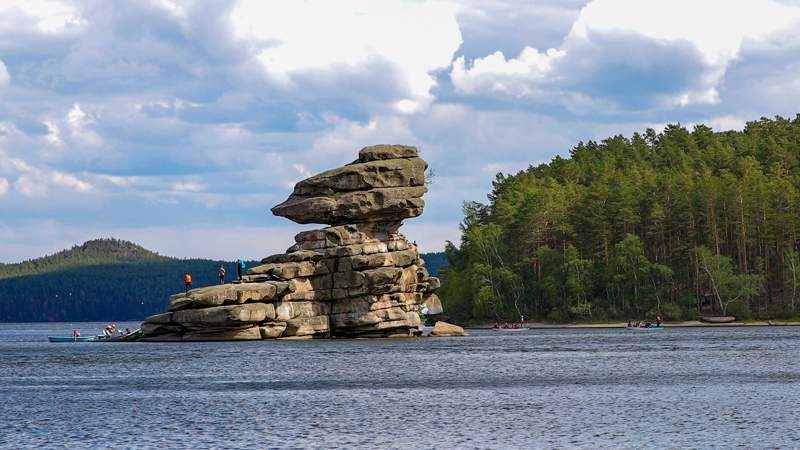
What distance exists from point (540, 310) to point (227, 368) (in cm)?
10913

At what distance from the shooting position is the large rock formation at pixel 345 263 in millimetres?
106500

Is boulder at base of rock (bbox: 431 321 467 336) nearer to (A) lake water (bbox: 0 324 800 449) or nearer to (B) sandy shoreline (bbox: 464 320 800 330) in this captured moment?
(A) lake water (bbox: 0 324 800 449)

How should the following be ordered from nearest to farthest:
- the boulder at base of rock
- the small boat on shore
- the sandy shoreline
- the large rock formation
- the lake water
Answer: the lake water, the large rock formation, the boulder at base of rock, the sandy shoreline, the small boat on shore

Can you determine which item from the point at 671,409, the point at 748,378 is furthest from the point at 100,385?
the point at 748,378

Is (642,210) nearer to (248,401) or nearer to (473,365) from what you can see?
(473,365)

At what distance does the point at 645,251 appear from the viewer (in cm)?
17912

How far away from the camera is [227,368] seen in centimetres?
7850

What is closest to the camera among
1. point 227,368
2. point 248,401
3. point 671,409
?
point 671,409

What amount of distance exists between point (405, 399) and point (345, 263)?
2111 inches

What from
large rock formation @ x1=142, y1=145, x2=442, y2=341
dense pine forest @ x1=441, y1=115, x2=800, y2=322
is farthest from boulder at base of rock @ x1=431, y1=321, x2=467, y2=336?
dense pine forest @ x1=441, y1=115, x2=800, y2=322

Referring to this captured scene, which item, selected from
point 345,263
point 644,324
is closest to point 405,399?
point 345,263

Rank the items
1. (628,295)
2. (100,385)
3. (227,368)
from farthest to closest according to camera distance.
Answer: (628,295) → (227,368) → (100,385)

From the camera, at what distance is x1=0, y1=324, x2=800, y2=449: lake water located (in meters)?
41.9

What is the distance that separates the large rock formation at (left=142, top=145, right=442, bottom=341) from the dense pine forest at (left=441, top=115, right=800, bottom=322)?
202 feet
